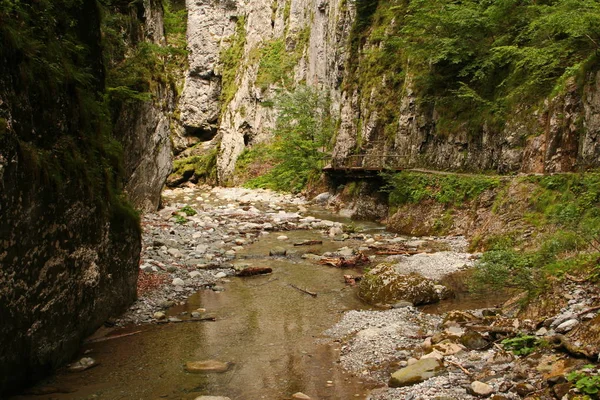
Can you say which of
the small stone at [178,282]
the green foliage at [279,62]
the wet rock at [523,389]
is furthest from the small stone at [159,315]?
the green foliage at [279,62]

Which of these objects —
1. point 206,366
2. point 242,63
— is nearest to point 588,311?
point 206,366

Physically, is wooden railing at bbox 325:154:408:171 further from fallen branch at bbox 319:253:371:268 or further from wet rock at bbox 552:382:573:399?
wet rock at bbox 552:382:573:399

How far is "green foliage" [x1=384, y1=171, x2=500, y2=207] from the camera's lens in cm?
1493

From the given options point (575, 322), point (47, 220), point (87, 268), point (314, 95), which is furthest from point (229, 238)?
point (314, 95)

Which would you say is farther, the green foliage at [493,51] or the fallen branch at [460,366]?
the green foliage at [493,51]

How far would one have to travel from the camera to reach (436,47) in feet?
60.0

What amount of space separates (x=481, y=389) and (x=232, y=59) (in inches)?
1955

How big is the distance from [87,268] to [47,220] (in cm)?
130

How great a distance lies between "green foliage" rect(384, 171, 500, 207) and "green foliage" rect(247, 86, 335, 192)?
13.6m

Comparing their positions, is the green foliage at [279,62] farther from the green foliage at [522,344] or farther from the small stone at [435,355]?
the green foliage at [522,344]

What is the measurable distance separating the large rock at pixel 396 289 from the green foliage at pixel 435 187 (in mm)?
6372

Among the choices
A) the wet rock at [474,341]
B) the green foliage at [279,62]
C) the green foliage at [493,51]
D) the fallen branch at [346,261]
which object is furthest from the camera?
the green foliage at [279,62]

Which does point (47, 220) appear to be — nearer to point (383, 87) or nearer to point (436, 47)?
point (436, 47)

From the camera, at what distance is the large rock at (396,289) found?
9102mm
